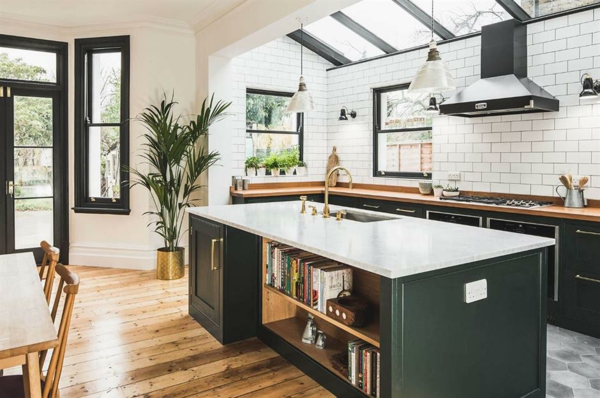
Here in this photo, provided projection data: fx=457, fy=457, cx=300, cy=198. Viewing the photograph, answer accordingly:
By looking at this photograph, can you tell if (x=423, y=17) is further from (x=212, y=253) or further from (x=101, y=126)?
(x=101, y=126)

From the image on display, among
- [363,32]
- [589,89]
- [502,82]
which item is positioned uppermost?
[363,32]

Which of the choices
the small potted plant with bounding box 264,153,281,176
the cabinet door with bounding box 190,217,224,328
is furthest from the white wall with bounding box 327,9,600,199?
the cabinet door with bounding box 190,217,224,328

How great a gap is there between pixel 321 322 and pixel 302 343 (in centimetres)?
22

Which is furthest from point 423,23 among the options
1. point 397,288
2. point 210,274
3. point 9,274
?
point 9,274

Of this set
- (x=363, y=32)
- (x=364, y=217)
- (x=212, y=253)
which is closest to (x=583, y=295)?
(x=364, y=217)

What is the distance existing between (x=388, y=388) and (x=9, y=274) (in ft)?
5.90

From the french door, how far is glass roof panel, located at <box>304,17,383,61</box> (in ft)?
10.8

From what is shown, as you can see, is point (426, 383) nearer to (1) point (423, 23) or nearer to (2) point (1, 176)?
(1) point (423, 23)

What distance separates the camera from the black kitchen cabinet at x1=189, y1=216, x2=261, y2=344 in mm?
3314

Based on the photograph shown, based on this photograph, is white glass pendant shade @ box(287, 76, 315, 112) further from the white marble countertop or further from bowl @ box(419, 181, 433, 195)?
bowl @ box(419, 181, 433, 195)

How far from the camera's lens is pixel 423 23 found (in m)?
5.27

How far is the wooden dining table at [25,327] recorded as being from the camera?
1.36 m

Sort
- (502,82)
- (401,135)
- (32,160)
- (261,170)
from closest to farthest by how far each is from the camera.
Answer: (502,82)
(32,160)
(401,135)
(261,170)

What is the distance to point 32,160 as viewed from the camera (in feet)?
18.4
